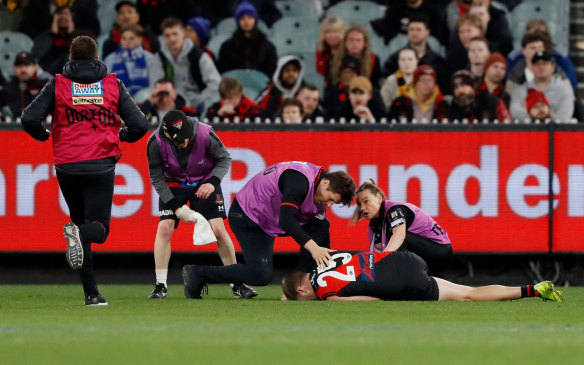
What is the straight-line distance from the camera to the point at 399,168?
12.7 m

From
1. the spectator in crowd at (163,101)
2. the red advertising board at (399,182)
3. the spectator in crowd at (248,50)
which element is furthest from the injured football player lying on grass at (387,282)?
the spectator in crowd at (248,50)

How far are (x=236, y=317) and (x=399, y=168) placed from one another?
16.6ft

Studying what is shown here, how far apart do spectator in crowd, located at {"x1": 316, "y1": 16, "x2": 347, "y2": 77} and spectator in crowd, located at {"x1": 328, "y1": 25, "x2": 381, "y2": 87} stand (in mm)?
153

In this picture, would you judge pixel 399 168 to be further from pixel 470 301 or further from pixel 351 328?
pixel 351 328

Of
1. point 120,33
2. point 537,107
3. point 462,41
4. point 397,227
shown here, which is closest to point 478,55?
point 462,41

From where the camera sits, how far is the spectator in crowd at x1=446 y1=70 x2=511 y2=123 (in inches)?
536

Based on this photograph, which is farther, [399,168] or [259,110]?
[259,110]

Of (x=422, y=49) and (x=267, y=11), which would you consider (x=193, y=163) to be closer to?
(x=422, y=49)

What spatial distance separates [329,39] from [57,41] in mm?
3695

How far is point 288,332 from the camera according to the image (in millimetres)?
6910

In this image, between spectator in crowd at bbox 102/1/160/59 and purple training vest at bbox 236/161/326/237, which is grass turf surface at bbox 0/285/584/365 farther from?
spectator in crowd at bbox 102/1/160/59

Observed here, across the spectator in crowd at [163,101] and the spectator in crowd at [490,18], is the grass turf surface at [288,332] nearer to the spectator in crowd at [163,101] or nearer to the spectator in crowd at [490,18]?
the spectator in crowd at [163,101]

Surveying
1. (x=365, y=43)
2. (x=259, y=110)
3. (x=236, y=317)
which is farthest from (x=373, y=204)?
(x=365, y=43)

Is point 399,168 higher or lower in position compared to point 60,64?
lower
